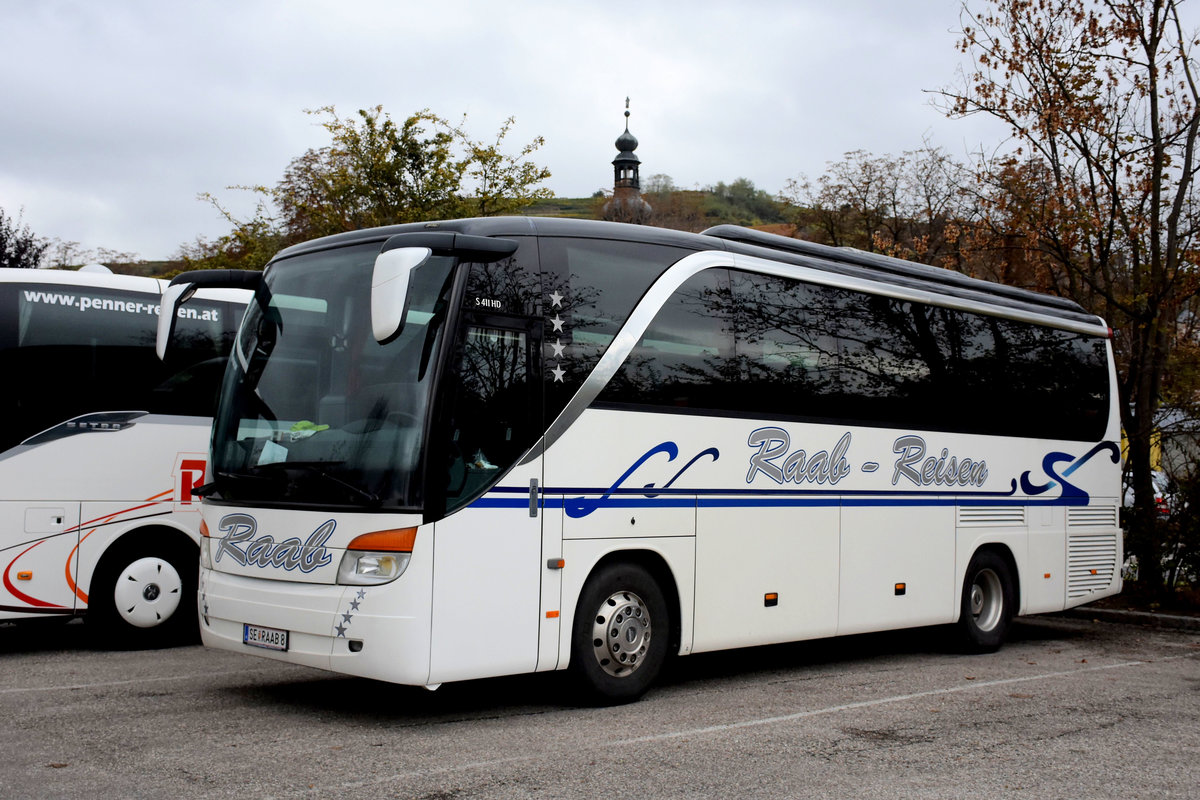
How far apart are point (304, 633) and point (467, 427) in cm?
163

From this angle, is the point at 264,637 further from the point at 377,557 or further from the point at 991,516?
the point at 991,516

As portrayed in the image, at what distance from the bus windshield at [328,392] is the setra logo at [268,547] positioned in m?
0.16

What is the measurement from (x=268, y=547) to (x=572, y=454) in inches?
81.9

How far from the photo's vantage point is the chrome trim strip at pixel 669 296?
795 centimetres

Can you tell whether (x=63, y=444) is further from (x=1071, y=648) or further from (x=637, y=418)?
(x=1071, y=648)

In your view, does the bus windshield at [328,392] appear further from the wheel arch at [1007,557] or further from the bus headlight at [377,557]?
the wheel arch at [1007,557]

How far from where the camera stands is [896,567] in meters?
10.5

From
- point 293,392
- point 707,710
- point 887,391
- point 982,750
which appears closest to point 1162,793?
point 982,750

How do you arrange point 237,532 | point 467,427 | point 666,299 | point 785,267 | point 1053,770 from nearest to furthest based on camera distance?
point 1053,770, point 467,427, point 237,532, point 666,299, point 785,267

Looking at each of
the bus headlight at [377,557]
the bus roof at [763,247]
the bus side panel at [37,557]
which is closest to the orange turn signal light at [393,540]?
the bus headlight at [377,557]

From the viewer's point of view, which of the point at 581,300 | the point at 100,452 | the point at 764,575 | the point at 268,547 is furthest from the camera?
the point at 100,452

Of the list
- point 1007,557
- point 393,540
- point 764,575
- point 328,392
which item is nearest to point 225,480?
point 328,392

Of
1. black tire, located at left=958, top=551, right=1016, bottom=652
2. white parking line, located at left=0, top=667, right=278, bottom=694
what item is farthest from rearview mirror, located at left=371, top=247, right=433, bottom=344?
black tire, located at left=958, top=551, right=1016, bottom=652

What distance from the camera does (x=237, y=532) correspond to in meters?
7.92
